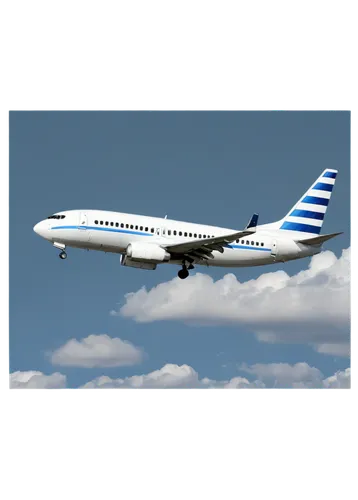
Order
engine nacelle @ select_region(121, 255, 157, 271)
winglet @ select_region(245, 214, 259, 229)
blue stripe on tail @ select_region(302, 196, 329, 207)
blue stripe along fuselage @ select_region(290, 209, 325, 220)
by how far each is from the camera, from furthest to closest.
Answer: blue stripe along fuselage @ select_region(290, 209, 325, 220)
blue stripe on tail @ select_region(302, 196, 329, 207)
engine nacelle @ select_region(121, 255, 157, 271)
winglet @ select_region(245, 214, 259, 229)

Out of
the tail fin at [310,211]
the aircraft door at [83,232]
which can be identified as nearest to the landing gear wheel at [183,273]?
the tail fin at [310,211]

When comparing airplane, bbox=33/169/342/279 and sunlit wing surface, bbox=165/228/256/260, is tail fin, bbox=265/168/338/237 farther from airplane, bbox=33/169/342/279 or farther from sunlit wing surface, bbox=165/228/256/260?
sunlit wing surface, bbox=165/228/256/260

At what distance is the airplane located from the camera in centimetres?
4244

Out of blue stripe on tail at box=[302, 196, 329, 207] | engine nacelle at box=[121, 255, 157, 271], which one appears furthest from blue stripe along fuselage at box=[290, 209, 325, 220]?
engine nacelle at box=[121, 255, 157, 271]

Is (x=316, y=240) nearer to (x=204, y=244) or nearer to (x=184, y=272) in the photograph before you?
(x=204, y=244)

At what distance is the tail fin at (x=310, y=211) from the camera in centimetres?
4462

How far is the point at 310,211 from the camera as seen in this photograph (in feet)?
151

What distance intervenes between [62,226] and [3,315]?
42.5 ft

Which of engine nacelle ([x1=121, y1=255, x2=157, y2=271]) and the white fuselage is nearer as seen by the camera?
the white fuselage

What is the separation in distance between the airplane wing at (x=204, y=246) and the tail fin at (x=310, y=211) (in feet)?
12.9

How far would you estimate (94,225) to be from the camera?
4241 cm
